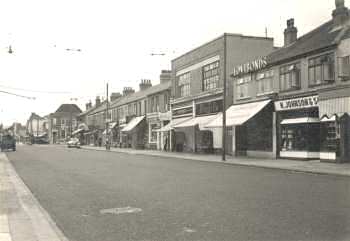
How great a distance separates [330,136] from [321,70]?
3888mm

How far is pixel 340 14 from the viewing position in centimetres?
2947

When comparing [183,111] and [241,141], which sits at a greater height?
[183,111]

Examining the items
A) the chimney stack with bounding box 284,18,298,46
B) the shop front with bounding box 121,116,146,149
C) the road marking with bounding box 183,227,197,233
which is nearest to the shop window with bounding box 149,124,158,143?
the shop front with bounding box 121,116,146,149

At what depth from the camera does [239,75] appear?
3859 centimetres

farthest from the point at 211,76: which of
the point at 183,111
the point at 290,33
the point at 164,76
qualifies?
the point at 164,76

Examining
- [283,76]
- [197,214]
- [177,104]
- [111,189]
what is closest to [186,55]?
[177,104]

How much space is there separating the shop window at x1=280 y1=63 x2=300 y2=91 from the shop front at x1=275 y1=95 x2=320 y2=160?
2.92 ft

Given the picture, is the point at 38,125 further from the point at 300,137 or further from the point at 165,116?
the point at 300,137

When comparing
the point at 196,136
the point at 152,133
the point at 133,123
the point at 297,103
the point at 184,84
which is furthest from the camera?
the point at 133,123

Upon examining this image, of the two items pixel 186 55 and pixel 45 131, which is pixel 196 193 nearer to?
pixel 186 55

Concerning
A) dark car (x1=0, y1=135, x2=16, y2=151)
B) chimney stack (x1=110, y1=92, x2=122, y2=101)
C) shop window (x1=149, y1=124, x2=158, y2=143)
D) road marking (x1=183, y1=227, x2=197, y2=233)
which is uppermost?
chimney stack (x1=110, y1=92, x2=122, y2=101)

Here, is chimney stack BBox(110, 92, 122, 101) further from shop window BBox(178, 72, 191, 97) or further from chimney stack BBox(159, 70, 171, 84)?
shop window BBox(178, 72, 191, 97)

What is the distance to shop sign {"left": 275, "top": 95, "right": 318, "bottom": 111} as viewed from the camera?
28953 millimetres

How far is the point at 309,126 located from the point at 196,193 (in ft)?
56.2
